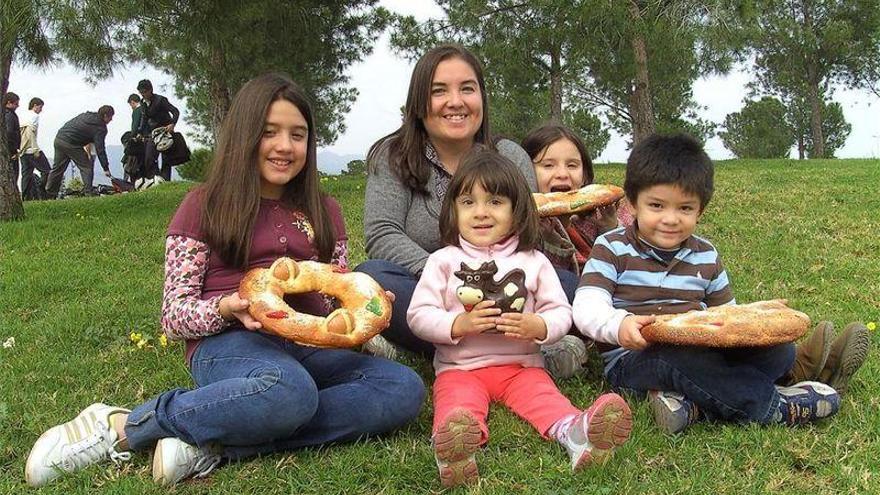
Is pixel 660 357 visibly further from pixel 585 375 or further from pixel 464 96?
pixel 464 96

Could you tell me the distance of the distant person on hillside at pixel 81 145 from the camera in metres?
13.7

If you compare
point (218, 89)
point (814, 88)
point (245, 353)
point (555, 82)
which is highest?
point (814, 88)

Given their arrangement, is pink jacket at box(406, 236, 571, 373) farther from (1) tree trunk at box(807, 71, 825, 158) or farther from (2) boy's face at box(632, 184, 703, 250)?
(1) tree trunk at box(807, 71, 825, 158)

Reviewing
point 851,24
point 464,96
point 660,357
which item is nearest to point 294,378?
point 660,357

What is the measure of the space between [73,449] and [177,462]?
17.4 inches

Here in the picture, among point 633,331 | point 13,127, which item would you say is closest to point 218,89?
point 13,127

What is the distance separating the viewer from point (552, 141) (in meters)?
4.20

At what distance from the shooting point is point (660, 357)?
9.53ft

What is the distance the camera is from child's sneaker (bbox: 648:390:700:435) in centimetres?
280

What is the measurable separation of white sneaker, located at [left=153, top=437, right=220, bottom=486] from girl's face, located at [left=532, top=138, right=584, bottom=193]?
2305mm

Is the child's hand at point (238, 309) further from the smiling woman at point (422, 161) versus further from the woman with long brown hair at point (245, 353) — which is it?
the smiling woman at point (422, 161)

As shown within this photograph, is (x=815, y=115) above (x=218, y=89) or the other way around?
above

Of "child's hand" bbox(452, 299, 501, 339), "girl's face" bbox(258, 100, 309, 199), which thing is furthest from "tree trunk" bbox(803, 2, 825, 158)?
"girl's face" bbox(258, 100, 309, 199)

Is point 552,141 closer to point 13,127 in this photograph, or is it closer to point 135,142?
point 135,142
